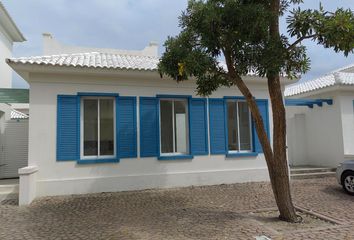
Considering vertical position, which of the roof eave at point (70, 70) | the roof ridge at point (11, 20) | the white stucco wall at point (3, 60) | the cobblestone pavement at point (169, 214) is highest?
the roof ridge at point (11, 20)

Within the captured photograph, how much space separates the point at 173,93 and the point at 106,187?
362 cm

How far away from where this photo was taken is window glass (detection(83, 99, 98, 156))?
929cm

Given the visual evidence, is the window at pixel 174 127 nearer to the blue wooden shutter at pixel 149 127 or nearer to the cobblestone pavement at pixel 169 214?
the blue wooden shutter at pixel 149 127

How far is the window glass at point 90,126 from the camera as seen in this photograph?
9289 mm

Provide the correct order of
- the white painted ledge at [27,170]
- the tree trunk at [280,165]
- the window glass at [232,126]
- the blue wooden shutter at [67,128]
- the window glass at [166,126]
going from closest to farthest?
the tree trunk at [280,165]
the white painted ledge at [27,170]
the blue wooden shutter at [67,128]
the window glass at [166,126]
the window glass at [232,126]

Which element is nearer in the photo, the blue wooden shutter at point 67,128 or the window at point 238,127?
the blue wooden shutter at point 67,128

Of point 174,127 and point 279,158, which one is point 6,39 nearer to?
point 174,127

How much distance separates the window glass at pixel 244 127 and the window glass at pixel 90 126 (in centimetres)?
497

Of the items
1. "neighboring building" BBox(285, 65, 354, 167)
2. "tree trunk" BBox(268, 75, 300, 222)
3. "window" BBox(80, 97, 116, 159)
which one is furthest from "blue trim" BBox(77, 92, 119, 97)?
"neighboring building" BBox(285, 65, 354, 167)

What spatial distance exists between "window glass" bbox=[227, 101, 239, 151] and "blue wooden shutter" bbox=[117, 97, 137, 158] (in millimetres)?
3368

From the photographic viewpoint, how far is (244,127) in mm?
10930

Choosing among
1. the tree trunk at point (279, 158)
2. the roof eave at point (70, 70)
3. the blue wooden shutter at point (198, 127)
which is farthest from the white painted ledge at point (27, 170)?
the tree trunk at point (279, 158)

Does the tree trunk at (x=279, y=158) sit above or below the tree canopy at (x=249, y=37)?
below

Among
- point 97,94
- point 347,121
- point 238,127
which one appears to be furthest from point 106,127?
point 347,121
